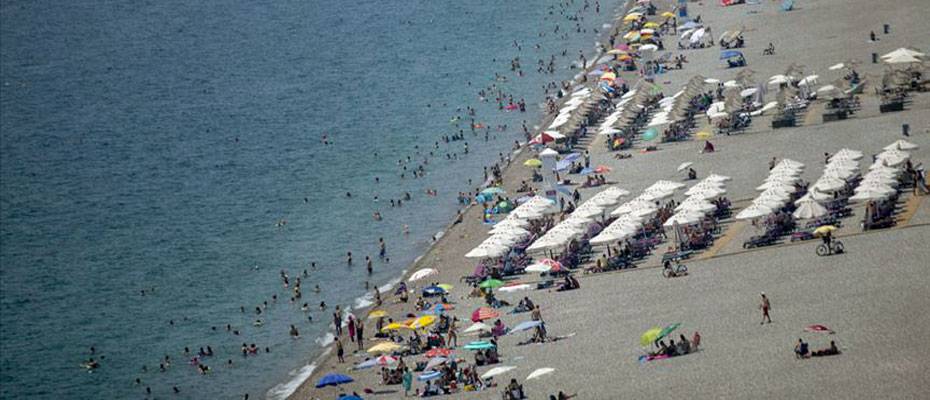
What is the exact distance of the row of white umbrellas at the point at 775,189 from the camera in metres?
50.2

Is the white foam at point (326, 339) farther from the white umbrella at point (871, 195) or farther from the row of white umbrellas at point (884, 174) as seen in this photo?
the white umbrella at point (871, 195)

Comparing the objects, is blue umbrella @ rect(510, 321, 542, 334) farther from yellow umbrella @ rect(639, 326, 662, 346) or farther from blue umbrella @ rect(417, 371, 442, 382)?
yellow umbrella @ rect(639, 326, 662, 346)

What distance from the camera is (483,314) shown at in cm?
4972

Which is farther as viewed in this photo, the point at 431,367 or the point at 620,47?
the point at 620,47

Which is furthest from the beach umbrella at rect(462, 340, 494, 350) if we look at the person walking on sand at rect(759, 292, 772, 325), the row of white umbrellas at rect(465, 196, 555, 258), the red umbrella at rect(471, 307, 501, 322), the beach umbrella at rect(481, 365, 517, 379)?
the person walking on sand at rect(759, 292, 772, 325)

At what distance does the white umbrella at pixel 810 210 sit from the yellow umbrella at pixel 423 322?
1262 cm

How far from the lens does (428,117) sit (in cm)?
9362

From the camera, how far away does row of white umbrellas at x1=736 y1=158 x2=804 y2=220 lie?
50.2m

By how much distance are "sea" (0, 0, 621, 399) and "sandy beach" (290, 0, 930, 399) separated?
582 cm

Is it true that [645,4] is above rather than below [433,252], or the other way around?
above

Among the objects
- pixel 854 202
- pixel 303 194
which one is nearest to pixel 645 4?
pixel 303 194

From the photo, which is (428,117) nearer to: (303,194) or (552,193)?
(303,194)

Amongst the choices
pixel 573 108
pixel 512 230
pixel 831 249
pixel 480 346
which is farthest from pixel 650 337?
pixel 573 108

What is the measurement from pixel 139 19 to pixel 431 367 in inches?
4104
